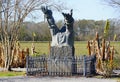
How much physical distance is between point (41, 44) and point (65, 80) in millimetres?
45323

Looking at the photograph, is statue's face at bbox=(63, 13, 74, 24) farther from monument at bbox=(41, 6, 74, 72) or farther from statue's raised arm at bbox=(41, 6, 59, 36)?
statue's raised arm at bbox=(41, 6, 59, 36)

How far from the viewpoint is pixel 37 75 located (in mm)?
20188

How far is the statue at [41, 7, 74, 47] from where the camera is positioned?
67.3 feet

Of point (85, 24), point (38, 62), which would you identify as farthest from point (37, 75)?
point (85, 24)

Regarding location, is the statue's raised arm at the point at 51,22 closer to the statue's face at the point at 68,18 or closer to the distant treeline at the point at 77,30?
the statue's face at the point at 68,18

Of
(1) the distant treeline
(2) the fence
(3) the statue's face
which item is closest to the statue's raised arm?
(3) the statue's face

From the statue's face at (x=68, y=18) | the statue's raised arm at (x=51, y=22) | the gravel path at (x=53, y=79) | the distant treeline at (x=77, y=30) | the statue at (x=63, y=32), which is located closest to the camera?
the gravel path at (x=53, y=79)

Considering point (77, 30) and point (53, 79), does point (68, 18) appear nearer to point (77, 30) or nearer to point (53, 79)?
point (53, 79)

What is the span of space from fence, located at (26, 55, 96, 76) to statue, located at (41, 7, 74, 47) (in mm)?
975

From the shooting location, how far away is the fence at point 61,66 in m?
20.2

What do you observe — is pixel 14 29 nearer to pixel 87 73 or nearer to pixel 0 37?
pixel 0 37

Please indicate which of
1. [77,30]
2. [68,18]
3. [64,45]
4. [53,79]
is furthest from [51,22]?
[77,30]

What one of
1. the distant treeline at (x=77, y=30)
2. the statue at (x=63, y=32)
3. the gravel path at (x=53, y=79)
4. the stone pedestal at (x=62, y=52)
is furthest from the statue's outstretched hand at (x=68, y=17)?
the distant treeline at (x=77, y=30)

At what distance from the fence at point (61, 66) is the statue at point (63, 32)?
0.98 metres
